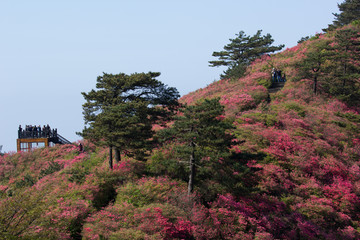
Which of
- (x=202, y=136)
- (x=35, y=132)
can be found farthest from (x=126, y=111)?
(x=35, y=132)

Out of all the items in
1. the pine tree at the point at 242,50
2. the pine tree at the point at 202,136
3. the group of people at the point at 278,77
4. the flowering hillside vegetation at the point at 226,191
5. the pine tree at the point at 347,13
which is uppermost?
the pine tree at the point at 347,13

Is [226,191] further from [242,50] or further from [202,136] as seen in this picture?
[242,50]

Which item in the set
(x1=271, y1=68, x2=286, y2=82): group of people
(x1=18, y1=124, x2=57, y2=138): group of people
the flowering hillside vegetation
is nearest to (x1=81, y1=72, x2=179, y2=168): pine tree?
the flowering hillside vegetation

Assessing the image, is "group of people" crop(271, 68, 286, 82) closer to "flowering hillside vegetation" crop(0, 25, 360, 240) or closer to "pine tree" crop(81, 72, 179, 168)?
"flowering hillside vegetation" crop(0, 25, 360, 240)

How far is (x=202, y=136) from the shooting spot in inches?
743

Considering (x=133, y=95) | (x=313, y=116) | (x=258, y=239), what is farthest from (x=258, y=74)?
(x=258, y=239)

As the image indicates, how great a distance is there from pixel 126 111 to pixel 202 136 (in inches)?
289

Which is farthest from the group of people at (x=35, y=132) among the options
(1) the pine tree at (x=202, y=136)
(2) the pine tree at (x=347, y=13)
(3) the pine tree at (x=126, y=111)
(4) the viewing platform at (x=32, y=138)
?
(2) the pine tree at (x=347, y=13)

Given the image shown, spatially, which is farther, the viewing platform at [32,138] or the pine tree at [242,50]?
the pine tree at [242,50]

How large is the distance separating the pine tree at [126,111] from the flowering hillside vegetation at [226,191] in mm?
2090

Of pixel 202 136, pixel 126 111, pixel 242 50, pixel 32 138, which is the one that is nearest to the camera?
pixel 202 136

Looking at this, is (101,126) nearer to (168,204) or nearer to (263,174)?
(168,204)

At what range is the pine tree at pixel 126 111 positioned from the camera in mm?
21641

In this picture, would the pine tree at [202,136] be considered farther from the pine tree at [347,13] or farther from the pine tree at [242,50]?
the pine tree at [347,13]
